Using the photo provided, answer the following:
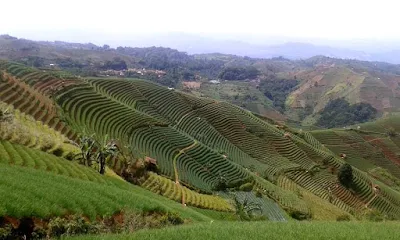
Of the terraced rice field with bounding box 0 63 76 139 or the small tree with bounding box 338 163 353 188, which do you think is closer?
the terraced rice field with bounding box 0 63 76 139

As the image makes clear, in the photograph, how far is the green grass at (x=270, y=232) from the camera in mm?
10711

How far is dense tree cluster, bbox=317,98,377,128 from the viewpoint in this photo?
510 ft

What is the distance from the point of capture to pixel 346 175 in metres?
61.5

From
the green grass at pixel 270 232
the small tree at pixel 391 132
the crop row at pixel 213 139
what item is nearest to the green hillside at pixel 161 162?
the crop row at pixel 213 139

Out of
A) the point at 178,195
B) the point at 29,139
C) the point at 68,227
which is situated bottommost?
the point at 178,195

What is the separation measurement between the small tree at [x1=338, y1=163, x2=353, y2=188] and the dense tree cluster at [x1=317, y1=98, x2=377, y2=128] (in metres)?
94.7

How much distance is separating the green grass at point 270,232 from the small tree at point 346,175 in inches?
1837

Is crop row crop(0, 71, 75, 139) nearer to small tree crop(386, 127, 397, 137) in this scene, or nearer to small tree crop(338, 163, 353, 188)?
small tree crop(338, 163, 353, 188)

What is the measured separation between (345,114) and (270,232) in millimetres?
155766

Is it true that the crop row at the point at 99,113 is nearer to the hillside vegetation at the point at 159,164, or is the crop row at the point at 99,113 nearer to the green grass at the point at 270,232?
the hillside vegetation at the point at 159,164

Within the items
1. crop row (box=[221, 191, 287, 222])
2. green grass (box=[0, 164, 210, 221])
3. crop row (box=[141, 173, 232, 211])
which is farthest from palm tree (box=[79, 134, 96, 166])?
crop row (box=[221, 191, 287, 222])

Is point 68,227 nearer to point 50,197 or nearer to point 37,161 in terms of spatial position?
point 50,197

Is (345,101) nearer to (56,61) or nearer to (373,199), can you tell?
(373,199)

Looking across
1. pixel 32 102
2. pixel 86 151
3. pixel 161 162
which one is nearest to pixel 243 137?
pixel 161 162
